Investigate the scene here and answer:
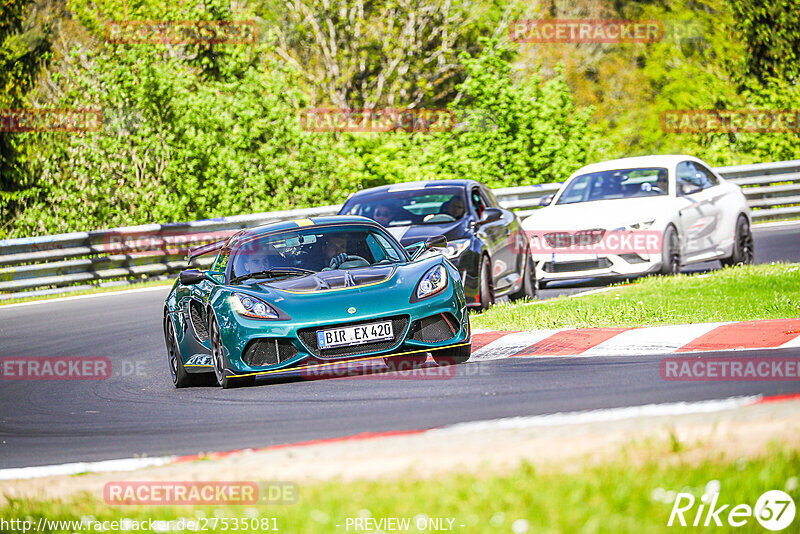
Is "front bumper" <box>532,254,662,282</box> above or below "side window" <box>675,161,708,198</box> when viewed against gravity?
below

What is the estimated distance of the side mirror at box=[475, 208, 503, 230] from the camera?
1278cm

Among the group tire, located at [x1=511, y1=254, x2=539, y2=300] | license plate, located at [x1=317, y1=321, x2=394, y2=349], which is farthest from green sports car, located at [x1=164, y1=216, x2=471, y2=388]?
tire, located at [x1=511, y1=254, x2=539, y2=300]

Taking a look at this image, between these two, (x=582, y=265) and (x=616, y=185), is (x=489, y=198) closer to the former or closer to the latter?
(x=582, y=265)

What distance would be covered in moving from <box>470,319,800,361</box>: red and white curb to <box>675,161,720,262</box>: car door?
5127mm

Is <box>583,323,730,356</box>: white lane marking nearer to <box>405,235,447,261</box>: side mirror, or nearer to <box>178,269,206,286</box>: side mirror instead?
<box>405,235,447,261</box>: side mirror

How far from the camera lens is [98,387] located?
9.84 meters

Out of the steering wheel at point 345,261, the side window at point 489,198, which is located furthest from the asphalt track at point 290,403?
the side window at point 489,198

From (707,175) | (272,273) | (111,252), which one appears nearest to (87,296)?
(111,252)

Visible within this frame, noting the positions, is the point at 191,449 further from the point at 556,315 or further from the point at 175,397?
the point at 556,315

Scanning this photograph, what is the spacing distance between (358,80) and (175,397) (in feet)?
107

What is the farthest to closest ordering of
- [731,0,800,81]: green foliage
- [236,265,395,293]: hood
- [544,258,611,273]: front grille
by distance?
[731,0,800,81]: green foliage
[544,258,611,273]: front grille
[236,265,395,293]: hood

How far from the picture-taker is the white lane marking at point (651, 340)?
8961mm

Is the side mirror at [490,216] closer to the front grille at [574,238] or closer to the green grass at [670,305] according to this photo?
the green grass at [670,305]

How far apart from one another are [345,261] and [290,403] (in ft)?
6.73
